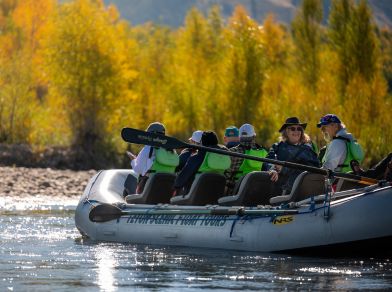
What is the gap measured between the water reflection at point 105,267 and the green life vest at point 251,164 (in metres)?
2.06

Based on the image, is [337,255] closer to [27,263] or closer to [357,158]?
[357,158]

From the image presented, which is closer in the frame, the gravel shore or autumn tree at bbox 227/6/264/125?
the gravel shore

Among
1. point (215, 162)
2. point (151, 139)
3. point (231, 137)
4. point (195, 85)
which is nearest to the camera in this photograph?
point (151, 139)

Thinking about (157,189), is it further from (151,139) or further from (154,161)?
(151,139)

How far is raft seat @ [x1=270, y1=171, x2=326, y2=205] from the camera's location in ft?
51.4

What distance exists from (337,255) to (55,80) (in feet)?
92.0

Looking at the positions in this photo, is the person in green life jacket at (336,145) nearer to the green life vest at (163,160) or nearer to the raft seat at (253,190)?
the raft seat at (253,190)

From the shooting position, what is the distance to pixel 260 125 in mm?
43469

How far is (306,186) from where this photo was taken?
15.7 m

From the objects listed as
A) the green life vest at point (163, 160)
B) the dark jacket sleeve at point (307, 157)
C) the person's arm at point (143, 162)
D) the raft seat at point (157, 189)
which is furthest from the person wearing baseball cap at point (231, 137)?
the dark jacket sleeve at point (307, 157)

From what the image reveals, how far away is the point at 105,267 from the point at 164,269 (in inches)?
27.1

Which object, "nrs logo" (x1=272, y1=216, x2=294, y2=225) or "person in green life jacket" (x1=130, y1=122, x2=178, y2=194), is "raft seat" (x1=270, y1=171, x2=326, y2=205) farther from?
"person in green life jacket" (x1=130, y1=122, x2=178, y2=194)

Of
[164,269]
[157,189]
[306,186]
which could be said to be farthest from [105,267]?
[157,189]

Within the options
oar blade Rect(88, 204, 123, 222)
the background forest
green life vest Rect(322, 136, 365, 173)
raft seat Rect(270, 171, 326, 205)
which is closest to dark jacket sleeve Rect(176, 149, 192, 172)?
oar blade Rect(88, 204, 123, 222)
